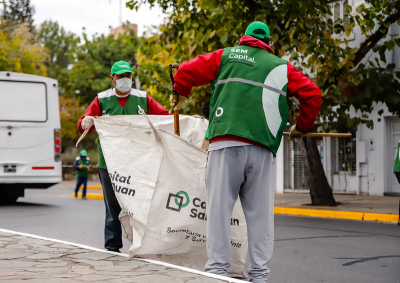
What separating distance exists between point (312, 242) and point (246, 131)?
162 inches

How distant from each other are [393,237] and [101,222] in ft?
16.5

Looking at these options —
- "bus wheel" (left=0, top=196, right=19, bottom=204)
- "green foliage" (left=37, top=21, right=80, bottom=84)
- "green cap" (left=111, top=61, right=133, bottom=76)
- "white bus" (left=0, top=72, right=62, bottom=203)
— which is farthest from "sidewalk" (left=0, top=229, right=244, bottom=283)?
"green foliage" (left=37, top=21, right=80, bottom=84)

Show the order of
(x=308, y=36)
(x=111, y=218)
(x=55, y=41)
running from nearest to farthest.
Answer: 1. (x=111, y=218)
2. (x=308, y=36)
3. (x=55, y=41)

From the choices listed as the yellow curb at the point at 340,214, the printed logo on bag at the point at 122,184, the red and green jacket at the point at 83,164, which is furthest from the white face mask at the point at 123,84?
the red and green jacket at the point at 83,164

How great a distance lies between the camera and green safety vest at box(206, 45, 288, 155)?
3.83 meters

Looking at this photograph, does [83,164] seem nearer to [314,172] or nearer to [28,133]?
[28,133]

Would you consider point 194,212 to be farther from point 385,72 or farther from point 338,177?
point 338,177

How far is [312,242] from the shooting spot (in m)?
7.50

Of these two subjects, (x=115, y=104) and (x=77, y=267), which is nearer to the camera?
(x=77, y=267)

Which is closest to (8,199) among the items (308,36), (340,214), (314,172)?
(314,172)

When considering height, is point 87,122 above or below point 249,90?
below

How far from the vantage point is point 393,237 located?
8164mm

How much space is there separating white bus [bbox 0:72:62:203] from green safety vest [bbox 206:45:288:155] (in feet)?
33.7

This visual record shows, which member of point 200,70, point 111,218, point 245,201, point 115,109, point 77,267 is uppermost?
point 200,70
